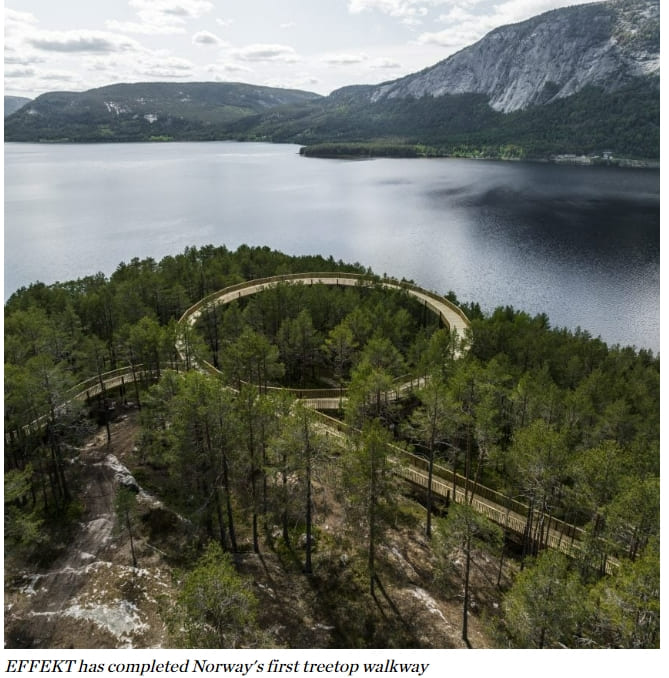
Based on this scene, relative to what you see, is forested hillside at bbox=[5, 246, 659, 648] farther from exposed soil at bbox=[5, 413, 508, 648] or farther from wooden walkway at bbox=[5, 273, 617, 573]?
wooden walkway at bbox=[5, 273, 617, 573]

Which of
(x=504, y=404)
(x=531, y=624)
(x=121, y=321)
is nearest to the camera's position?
(x=531, y=624)

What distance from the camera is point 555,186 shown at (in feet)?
611

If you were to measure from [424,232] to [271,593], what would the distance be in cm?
11355

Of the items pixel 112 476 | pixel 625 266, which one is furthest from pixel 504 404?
pixel 625 266

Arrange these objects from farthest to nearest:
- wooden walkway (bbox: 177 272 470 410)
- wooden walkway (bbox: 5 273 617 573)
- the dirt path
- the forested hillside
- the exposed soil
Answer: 1. wooden walkway (bbox: 177 272 470 410)
2. wooden walkway (bbox: 5 273 617 573)
3. the exposed soil
4. the dirt path
5. the forested hillside

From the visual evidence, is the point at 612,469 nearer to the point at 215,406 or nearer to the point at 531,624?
the point at 531,624

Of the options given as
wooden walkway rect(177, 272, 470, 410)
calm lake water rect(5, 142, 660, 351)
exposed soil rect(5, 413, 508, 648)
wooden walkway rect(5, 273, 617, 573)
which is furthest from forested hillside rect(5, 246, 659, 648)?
calm lake water rect(5, 142, 660, 351)

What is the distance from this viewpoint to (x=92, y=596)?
77.0 feet

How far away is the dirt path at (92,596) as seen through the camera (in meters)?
21.5

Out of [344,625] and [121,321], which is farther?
[121,321]

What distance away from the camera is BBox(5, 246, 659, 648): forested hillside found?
18.4 meters

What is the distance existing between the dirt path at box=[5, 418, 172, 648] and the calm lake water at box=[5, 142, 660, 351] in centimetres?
6658

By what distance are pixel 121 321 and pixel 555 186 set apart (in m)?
179

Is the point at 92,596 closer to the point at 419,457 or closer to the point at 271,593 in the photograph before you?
the point at 271,593
